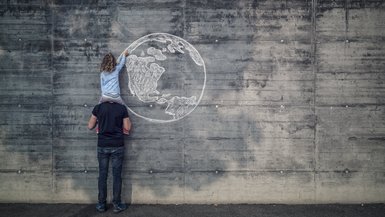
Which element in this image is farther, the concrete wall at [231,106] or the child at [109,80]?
the concrete wall at [231,106]

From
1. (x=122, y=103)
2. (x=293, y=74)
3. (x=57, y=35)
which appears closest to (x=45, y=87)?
(x=57, y=35)

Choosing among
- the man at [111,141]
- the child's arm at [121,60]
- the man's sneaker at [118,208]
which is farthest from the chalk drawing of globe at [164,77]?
the man's sneaker at [118,208]

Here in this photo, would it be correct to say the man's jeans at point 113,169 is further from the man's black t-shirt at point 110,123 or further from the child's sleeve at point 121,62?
the child's sleeve at point 121,62

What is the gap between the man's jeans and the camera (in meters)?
5.96

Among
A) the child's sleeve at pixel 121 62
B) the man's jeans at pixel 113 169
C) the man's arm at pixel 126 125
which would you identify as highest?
Answer: the child's sleeve at pixel 121 62

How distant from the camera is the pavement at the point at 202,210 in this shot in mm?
5887

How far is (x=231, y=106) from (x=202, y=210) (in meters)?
1.71

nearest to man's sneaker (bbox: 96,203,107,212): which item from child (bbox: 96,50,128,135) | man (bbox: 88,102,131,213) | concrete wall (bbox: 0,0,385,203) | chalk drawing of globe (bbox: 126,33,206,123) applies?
man (bbox: 88,102,131,213)

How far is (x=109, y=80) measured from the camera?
6.06m

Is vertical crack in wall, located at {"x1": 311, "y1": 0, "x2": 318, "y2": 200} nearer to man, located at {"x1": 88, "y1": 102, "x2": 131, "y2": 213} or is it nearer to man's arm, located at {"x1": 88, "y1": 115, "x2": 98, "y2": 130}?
man, located at {"x1": 88, "y1": 102, "x2": 131, "y2": 213}

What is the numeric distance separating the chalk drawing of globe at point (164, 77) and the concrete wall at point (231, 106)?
0.43 feet

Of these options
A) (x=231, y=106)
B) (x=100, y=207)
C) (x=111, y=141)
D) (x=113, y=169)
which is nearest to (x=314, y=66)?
(x=231, y=106)

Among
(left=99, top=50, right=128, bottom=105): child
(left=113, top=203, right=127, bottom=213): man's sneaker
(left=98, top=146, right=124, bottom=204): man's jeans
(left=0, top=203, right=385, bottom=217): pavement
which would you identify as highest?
(left=99, top=50, right=128, bottom=105): child

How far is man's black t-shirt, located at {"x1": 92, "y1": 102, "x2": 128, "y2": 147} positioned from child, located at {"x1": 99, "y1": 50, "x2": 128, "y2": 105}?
0.14 metres
